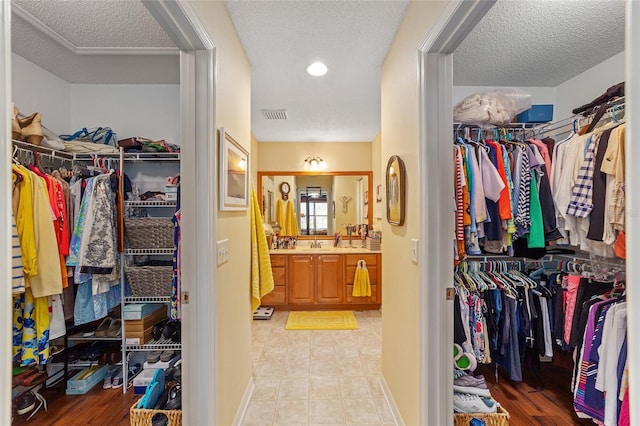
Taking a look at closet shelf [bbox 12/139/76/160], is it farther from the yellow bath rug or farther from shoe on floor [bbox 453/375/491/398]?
shoe on floor [bbox 453/375/491/398]

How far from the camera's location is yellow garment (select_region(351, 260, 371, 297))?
13.1ft

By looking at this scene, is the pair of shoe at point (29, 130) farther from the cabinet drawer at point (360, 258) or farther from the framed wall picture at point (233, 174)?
the cabinet drawer at point (360, 258)

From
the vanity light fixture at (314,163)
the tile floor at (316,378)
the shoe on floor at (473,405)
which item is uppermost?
the vanity light fixture at (314,163)

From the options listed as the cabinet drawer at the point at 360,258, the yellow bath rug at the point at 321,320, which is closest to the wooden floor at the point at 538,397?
the yellow bath rug at the point at 321,320

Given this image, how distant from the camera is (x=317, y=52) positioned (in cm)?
211

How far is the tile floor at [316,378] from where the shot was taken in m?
2.00

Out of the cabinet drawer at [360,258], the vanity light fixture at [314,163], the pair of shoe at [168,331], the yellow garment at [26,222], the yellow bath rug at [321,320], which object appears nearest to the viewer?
the yellow garment at [26,222]

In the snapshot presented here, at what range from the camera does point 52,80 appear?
2.47 meters

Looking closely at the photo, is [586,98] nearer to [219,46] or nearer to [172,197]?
[219,46]

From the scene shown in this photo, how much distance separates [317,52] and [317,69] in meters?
0.22

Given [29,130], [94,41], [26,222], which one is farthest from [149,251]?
[94,41]

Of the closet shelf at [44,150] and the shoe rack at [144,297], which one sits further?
the shoe rack at [144,297]

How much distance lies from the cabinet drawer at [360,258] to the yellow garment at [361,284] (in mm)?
122

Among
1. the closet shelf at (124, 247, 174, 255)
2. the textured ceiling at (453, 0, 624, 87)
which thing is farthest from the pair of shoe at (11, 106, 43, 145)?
the textured ceiling at (453, 0, 624, 87)
